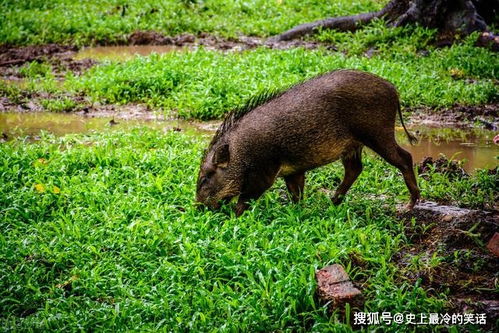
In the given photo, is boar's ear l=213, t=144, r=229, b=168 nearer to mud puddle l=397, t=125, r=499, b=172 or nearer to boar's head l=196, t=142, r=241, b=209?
boar's head l=196, t=142, r=241, b=209

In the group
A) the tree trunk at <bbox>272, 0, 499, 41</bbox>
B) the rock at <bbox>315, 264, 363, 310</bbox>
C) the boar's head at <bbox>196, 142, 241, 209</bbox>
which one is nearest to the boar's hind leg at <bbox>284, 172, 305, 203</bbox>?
the boar's head at <bbox>196, 142, 241, 209</bbox>

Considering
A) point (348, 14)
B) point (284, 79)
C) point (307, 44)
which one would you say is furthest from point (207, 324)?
point (348, 14)

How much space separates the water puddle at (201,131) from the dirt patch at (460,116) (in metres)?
0.20

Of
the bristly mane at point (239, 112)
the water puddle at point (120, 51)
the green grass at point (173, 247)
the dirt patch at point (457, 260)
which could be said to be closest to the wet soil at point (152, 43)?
→ the water puddle at point (120, 51)

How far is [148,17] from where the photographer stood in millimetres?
15547

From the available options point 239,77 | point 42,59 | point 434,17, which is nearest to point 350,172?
point 239,77

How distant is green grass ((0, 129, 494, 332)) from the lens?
453 centimetres

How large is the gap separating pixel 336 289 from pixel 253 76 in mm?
6480

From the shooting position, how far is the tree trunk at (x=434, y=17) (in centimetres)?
1286

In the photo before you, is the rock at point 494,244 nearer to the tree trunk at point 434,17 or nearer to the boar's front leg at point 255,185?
the boar's front leg at point 255,185

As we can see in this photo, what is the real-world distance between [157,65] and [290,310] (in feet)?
24.3

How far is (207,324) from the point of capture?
444 centimetres

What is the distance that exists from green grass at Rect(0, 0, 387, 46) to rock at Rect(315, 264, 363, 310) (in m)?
10.5

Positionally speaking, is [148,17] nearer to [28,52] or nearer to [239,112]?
[28,52]
